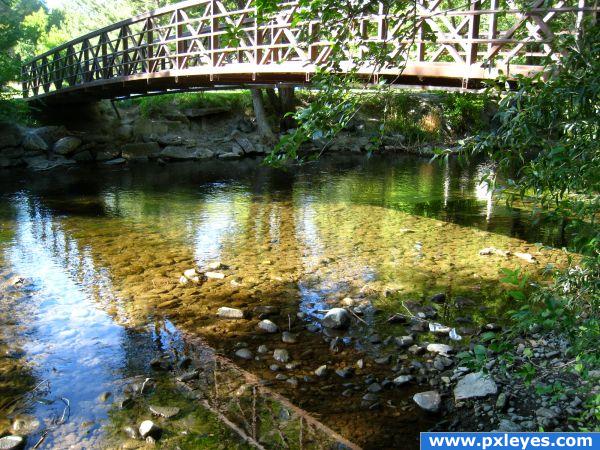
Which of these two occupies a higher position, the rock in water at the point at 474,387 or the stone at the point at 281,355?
the rock in water at the point at 474,387

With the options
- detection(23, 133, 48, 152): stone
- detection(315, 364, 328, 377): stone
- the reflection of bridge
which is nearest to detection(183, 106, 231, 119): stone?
the reflection of bridge

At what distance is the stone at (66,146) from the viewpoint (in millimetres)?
19109

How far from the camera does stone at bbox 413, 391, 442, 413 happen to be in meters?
4.05

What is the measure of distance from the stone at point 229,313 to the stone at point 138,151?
1574 cm

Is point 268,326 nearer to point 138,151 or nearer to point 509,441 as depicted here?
point 509,441

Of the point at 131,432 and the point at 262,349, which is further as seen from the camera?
the point at 262,349

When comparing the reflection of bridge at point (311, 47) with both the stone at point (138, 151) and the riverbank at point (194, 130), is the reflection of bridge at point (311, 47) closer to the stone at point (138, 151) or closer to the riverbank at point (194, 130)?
the riverbank at point (194, 130)

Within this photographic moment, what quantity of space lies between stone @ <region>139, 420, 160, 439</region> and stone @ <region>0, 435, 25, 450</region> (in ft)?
2.57

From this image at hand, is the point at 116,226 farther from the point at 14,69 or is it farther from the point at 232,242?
the point at 14,69

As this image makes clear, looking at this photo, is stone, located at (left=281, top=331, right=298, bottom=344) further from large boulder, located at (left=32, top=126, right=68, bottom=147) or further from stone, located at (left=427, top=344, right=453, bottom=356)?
large boulder, located at (left=32, top=126, right=68, bottom=147)

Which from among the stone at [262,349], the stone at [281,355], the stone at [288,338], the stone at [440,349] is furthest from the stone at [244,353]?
the stone at [440,349]

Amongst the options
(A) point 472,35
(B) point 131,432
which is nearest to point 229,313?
(B) point 131,432

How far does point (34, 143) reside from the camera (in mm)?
18719

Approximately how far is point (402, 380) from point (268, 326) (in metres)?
1.57
